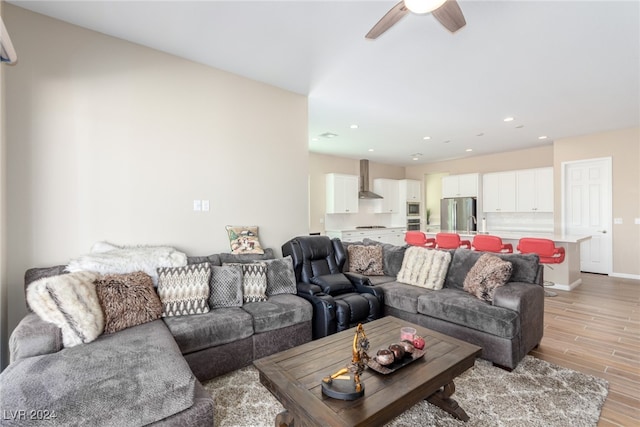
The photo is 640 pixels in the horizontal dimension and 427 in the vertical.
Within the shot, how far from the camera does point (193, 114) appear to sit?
10.5 feet

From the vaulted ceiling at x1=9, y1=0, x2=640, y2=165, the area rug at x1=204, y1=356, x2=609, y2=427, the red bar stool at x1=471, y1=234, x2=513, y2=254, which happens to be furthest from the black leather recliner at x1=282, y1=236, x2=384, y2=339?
the red bar stool at x1=471, y1=234, x2=513, y2=254

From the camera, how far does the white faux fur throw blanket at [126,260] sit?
7.72 feet

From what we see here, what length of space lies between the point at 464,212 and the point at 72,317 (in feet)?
26.6

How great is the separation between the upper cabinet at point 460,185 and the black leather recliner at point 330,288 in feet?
18.4

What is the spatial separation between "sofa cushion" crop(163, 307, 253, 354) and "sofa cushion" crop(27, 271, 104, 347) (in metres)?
0.49

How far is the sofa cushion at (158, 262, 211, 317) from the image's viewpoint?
2426 mm

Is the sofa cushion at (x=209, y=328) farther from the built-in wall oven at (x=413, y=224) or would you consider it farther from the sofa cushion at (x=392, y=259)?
the built-in wall oven at (x=413, y=224)

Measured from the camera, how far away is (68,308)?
1873 mm

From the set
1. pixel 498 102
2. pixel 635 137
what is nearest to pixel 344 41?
pixel 498 102

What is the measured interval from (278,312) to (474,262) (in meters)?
2.16

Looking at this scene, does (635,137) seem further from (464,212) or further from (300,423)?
(300,423)

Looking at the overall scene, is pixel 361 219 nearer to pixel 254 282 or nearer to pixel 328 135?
pixel 328 135

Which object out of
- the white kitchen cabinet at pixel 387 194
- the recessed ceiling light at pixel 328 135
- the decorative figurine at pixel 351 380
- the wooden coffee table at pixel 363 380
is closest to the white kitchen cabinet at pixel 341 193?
the white kitchen cabinet at pixel 387 194

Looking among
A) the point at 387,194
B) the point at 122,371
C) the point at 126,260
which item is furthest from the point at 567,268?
the point at 126,260
